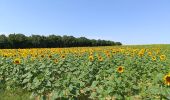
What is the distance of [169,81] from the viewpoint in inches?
258

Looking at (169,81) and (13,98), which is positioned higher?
(169,81)

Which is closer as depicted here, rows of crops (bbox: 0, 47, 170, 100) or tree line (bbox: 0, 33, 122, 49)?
rows of crops (bbox: 0, 47, 170, 100)

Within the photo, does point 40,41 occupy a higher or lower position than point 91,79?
higher

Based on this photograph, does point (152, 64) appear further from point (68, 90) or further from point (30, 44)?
point (30, 44)

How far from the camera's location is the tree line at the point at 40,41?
160 feet

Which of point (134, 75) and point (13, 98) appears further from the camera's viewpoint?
point (134, 75)

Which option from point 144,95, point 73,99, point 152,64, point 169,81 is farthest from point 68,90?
point 152,64

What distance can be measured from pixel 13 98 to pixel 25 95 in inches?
15.1

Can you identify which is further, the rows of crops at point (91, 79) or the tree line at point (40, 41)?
the tree line at point (40, 41)

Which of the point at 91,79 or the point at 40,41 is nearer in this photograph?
the point at 91,79

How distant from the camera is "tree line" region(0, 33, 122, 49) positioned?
48.6 meters

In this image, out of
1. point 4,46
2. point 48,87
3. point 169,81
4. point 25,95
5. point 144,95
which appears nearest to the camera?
point 169,81

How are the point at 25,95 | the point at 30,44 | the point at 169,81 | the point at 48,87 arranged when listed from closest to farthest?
1. the point at 169,81
2. the point at 48,87
3. the point at 25,95
4. the point at 30,44

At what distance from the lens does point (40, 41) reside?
56.2 metres
